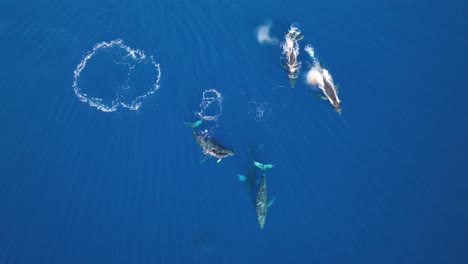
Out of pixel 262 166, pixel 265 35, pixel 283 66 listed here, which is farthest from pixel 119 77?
pixel 262 166

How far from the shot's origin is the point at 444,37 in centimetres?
1330

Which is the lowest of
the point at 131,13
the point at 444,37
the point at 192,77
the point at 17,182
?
the point at 17,182

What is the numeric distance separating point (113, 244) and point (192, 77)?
18.7 feet

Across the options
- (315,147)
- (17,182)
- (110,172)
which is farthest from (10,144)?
(315,147)

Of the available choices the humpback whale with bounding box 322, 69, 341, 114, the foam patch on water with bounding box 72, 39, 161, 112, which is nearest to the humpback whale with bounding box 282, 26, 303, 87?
the humpback whale with bounding box 322, 69, 341, 114

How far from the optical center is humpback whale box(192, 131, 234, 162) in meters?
12.5

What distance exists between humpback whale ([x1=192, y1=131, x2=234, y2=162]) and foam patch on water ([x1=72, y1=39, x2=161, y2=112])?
2214mm

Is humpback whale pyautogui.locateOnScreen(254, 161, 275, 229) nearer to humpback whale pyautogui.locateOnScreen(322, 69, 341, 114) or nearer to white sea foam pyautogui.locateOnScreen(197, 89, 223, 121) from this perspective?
white sea foam pyautogui.locateOnScreen(197, 89, 223, 121)

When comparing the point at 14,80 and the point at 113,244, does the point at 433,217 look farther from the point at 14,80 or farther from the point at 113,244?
the point at 14,80

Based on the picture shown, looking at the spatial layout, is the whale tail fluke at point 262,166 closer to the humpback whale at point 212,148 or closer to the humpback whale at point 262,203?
the humpback whale at point 262,203

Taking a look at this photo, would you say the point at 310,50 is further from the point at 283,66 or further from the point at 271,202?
the point at 271,202

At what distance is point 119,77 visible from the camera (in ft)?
43.5

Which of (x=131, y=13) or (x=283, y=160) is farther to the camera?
(x=131, y=13)

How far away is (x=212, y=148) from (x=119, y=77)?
387 centimetres
